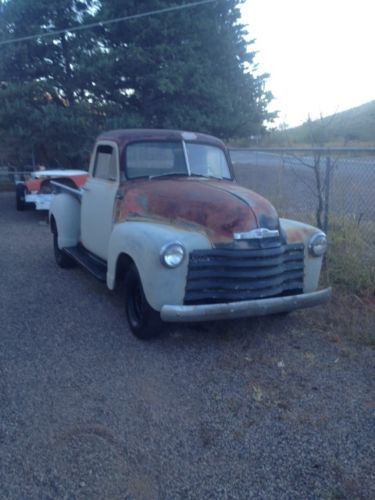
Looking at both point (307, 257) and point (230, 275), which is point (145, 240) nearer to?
point (230, 275)

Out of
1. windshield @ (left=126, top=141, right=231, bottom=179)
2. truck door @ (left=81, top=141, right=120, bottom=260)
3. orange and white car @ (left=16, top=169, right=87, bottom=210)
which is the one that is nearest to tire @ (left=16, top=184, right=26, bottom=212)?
orange and white car @ (left=16, top=169, right=87, bottom=210)

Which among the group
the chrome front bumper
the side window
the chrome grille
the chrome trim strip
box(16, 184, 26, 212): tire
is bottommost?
box(16, 184, 26, 212): tire

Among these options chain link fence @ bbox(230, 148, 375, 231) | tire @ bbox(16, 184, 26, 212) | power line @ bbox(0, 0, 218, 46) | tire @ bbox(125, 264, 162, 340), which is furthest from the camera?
power line @ bbox(0, 0, 218, 46)

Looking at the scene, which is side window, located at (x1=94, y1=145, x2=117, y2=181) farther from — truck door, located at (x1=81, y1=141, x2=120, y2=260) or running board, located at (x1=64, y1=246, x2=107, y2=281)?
running board, located at (x1=64, y1=246, x2=107, y2=281)

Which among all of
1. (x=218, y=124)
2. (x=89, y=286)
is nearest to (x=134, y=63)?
(x=218, y=124)

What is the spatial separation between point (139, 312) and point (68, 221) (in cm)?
290

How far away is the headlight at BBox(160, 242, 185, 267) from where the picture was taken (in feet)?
14.5

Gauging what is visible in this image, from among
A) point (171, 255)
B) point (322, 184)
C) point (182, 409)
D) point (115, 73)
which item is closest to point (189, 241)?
point (171, 255)

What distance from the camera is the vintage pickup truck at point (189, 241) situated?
14.7 feet

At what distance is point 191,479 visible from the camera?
2959 mm

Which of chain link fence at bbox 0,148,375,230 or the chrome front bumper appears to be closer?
the chrome front bumper

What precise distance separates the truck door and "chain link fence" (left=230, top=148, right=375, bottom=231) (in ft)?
8.23

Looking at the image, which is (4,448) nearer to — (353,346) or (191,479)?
(191,479)

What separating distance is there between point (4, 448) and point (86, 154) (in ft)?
41.9
